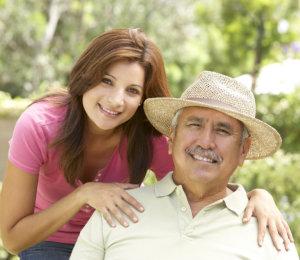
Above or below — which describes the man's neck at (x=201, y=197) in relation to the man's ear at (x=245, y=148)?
below

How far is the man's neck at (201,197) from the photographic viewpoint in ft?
8.18

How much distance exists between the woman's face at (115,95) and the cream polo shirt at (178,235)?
1.51ft

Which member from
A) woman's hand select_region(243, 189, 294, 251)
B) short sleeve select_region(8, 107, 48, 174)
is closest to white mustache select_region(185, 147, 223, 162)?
woman's hand select_region(243, 189, 294, 251)

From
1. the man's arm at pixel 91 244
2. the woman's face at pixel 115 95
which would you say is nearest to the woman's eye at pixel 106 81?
the woman's face at pixel 115 95

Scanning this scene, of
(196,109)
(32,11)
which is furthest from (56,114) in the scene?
(32,11)

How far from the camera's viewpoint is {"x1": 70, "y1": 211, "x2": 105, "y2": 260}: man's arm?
94.9 inches

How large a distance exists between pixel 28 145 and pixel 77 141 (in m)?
0.26

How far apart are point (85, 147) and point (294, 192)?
288 cm

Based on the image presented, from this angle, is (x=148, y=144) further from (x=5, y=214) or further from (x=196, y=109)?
(x=5, y=214)

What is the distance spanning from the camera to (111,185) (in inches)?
102

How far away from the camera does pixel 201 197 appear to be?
250 cm

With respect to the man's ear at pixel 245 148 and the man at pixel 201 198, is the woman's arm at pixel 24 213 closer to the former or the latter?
the man at pixel 201 198

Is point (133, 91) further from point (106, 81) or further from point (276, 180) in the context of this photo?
point (276, 180)

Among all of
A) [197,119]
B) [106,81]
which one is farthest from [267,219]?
[106,81]
